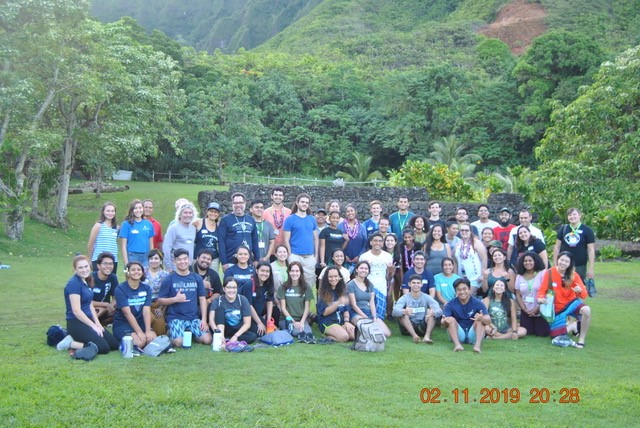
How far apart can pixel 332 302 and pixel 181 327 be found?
1778 mm

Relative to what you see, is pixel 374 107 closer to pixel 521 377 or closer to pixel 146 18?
pixel 521 377

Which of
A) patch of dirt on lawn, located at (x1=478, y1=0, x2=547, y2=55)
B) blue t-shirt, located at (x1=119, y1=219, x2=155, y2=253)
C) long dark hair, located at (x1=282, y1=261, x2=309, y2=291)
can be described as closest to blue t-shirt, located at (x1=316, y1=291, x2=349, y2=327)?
long dark hair, located at (x1=282, y1=261, x2=309, y2=291)

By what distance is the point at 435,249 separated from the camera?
359 inches

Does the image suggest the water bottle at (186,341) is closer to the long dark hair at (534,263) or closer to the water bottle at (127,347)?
the water bottle at (127,347)

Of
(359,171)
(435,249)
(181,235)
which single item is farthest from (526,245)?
(359,171)

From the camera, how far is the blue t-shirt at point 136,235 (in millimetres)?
8664

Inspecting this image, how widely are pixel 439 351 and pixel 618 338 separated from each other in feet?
7.81

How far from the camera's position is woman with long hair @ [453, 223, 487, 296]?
9156mm

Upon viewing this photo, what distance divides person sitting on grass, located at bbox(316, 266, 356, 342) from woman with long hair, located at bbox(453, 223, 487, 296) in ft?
5.57

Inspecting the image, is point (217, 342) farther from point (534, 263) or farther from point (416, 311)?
point (534, 263)

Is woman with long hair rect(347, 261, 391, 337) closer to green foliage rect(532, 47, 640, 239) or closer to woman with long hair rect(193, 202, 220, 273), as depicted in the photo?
woman with long hair rect(193, 202, 220, 273)

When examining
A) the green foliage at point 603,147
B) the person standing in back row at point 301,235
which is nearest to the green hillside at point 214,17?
the green foliage at point 603,147

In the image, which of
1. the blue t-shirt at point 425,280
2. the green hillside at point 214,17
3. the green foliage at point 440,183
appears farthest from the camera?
the green hillside at point 214,17

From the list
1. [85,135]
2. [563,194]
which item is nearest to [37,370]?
[563,194]
